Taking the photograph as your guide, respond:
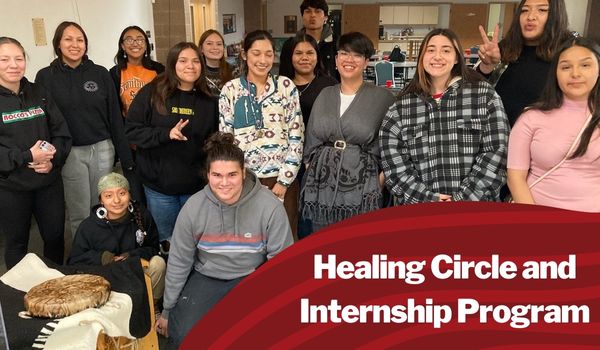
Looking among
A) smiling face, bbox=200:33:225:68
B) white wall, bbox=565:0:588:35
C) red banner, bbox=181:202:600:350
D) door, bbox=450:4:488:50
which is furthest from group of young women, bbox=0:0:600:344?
door, bbox=450:4:488:50

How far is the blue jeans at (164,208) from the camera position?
2.76 meters

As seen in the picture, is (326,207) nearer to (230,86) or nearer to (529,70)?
(230,86)

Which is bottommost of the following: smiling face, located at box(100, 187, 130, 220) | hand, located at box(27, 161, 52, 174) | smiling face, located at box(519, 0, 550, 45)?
smiling face, located at box(100, 187, 130, 220)

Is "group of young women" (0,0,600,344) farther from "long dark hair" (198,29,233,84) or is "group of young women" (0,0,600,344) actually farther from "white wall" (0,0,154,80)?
"white wall" (0,0,154,80)

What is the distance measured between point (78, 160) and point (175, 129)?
768 mm

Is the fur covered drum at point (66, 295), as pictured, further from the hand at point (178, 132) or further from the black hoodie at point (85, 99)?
the black hoodie at point (85, 99)

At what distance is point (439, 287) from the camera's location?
4.32ft

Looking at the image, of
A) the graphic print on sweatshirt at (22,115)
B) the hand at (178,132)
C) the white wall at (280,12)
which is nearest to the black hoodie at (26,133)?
the graphic print on sweatshirt at (22,115)

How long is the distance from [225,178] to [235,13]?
8702mm

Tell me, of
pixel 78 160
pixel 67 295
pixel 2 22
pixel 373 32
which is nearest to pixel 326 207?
pixel 67 295

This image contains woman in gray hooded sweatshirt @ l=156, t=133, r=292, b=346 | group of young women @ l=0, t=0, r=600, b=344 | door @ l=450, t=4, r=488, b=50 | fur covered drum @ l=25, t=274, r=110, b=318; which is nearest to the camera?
fur covered drum @ l=25, t=274, r=110, b=318

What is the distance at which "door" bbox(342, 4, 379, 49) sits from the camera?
1214 cm

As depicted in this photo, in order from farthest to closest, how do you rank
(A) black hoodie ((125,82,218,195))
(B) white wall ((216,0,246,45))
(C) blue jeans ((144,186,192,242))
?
(B) white wall ((216,0,246,45)), (C) blue jeans ((144,186,192,242)), (A) black hoodie ((125,82,218,195))

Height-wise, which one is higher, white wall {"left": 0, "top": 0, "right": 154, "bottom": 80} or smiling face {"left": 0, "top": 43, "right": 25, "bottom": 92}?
white wall {"left": 0, "top": 0, "right": 154, "bottom": 80}
